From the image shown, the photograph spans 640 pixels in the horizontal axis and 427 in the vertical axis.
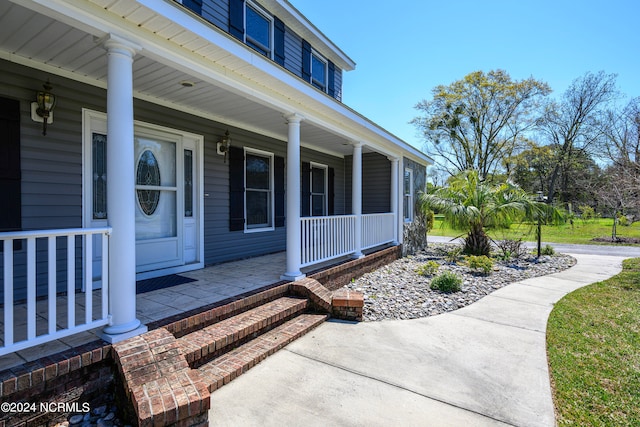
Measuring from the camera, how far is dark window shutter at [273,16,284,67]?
744cm

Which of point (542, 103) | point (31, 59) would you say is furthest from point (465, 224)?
point (542, 103)

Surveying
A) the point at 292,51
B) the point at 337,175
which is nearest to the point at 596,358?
the point at 337,175

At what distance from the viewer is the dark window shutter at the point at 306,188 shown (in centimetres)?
783

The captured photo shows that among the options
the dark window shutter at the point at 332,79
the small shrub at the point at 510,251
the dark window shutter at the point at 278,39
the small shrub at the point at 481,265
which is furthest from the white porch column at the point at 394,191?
the dark window shutter at the point at 278,39

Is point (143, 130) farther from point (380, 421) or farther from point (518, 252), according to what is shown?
point (518, 252)

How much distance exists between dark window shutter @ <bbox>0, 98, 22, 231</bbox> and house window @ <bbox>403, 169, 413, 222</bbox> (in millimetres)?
8485

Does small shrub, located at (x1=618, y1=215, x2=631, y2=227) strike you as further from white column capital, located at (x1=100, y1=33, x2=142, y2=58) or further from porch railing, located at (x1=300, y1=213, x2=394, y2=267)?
white column capital, located at (x1=100, y1=33, x2=142, y2=58)

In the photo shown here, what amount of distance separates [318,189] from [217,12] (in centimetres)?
442

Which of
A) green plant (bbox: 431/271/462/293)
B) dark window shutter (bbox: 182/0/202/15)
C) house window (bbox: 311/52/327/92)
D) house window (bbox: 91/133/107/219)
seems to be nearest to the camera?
house window (bbox: 91/133/107/219)

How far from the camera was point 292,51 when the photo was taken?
810 centimetres

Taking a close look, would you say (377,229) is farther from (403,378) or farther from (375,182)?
(403,378)

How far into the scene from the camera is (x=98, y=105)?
4.04 metres

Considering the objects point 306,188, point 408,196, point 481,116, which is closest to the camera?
point 306,188

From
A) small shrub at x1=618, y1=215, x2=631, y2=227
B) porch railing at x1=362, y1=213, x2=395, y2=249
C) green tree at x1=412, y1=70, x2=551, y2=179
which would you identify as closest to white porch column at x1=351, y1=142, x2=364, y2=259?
porch railing at x1=362, y1=213, x2=395, y2=249
